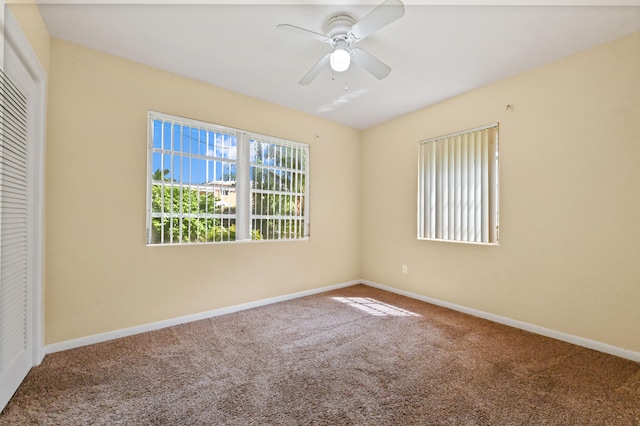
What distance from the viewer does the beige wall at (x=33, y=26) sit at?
5.89ft

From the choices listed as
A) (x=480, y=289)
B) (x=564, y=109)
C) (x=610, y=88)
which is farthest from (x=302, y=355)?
(x=610, y=88)

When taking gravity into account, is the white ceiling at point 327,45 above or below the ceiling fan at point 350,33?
above

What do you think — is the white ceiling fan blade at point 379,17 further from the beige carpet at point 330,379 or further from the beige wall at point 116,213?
the beige carpet at point 330,379

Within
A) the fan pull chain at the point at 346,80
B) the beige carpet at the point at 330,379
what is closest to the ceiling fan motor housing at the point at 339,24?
the fan pull chain at the point at 346,80

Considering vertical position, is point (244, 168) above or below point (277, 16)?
below

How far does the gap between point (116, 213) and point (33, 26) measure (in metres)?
1.48

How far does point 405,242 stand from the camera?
4152mm

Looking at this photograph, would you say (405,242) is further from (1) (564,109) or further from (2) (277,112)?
(2) (277,112)

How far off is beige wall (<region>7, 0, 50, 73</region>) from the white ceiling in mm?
78

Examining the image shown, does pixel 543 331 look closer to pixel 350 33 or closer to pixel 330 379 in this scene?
pixel 330 379

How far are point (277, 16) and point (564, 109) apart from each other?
8.83 ft

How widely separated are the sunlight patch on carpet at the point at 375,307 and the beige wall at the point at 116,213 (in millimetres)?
1095

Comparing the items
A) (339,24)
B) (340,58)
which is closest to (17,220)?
(340,58)

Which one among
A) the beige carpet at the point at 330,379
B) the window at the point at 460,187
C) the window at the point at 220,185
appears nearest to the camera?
the beige carpet at the point at 330,379
